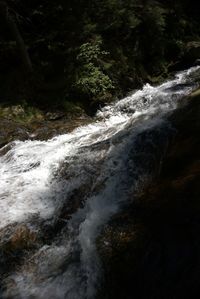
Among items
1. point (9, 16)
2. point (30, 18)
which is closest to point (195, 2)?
point (30, 18)

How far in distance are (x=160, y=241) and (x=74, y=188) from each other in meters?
2.70

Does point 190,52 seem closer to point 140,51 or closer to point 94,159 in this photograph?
point 140,51

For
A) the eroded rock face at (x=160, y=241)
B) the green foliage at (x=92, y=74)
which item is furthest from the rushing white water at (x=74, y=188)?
the green foliage at (x=92, y=74)

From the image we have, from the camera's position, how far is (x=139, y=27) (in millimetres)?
17266

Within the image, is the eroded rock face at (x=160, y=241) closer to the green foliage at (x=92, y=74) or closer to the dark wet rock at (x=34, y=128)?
the dark wet rock at (x=34, y=128)

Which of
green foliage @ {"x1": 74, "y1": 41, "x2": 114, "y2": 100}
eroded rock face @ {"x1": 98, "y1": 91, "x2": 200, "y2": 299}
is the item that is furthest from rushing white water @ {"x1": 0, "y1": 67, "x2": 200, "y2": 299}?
green foliage @ {"x1": 74, "y1": 41, "x2": 114, "y2": 100}

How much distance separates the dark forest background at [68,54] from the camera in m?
13.4

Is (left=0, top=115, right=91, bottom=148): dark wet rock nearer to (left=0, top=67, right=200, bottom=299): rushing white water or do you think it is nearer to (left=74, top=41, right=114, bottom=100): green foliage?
(left=0, top=67, right=200, bottom=299): rushing white water

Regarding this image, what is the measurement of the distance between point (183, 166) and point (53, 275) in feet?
8.60

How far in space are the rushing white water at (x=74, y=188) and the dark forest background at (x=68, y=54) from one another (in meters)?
2.83

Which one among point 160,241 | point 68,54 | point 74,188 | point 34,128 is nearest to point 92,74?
point 68,54

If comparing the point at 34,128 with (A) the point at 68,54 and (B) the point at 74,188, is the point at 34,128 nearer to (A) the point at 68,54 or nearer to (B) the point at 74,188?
(A) the point at 68,54

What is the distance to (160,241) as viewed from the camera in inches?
219

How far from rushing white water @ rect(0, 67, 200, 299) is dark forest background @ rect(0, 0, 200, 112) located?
9.29ft
